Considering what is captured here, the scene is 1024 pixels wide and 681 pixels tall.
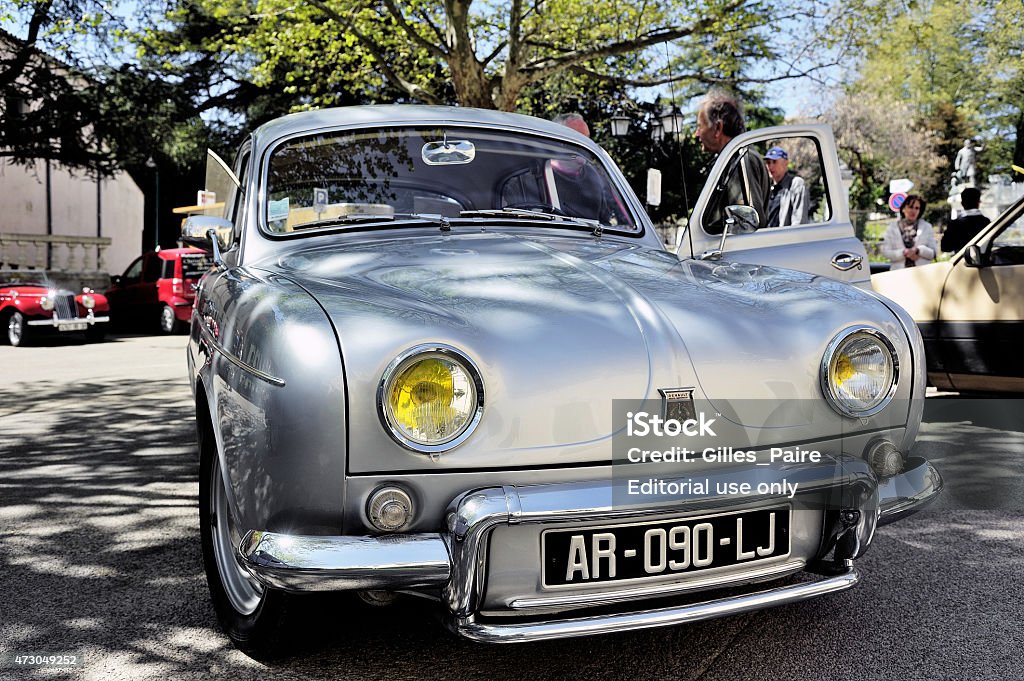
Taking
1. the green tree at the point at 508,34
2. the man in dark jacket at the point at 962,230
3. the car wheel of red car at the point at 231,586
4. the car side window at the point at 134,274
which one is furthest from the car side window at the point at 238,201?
the car side window at the point at 134,274

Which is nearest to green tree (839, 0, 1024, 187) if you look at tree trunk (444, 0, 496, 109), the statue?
the statue

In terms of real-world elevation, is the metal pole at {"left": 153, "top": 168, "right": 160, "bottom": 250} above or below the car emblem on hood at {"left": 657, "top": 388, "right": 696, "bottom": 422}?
above

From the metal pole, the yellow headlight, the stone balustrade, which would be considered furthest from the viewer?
the metal pole

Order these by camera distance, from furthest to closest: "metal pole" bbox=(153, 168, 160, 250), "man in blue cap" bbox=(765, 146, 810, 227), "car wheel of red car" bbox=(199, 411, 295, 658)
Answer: "metal pole" bbox=(153, 168, 160, 250) < "man in blue cap" bbox=(765, 146, 810, 227) < "car wheel of red car" bbox=(199, 411, 295, 658)

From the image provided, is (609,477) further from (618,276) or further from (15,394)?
(15,394)

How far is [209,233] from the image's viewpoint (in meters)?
4.16

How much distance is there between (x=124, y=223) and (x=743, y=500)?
32.7 meters

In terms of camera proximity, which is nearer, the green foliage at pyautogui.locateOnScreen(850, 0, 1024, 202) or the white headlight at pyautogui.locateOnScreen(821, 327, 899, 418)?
the white headlight at pyautogui.locateOnScreen(821, 327, 899, 418)

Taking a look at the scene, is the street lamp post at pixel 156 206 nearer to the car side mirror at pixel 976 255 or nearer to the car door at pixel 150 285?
the car door at pixel 150 285

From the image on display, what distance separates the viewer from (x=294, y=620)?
2.69 metres

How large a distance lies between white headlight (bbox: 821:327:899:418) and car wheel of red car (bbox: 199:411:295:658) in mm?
1543

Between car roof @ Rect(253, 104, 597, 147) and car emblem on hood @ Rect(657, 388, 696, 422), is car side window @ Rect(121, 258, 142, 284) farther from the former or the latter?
car emblem on hood @ Rect(657, 388, 696, 422)

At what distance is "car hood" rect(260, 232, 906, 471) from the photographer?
7.76ft

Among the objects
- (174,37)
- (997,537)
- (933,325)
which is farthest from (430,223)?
(174,37)
